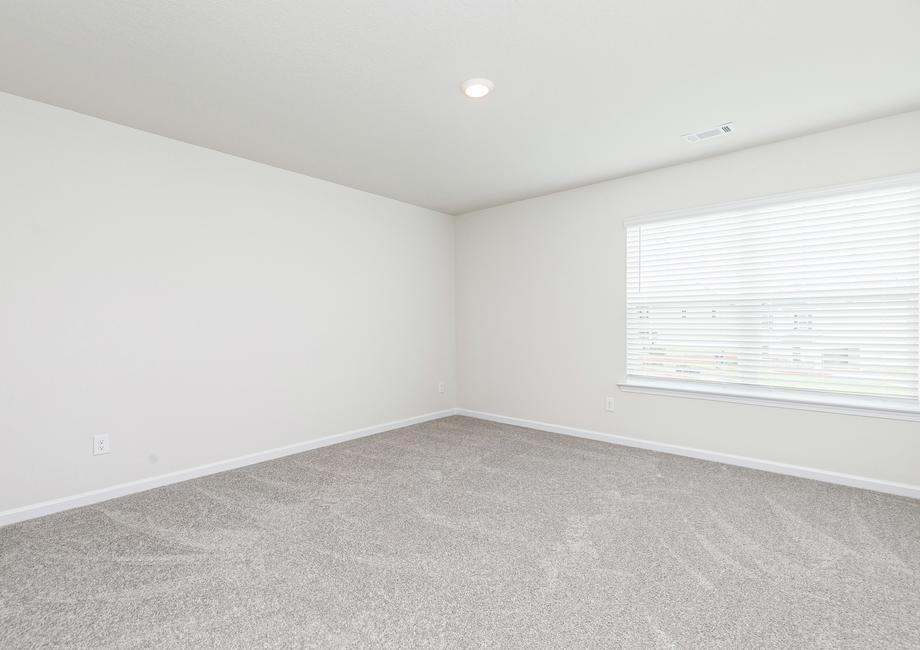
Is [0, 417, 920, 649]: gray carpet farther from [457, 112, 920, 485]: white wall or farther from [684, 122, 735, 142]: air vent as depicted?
[684, 122, 735, 142]: air vent

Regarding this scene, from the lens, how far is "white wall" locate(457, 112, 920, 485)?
9.96 feet

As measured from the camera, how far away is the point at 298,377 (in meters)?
3.98

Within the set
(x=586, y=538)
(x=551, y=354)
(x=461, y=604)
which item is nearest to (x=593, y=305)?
(x=551, y=354)

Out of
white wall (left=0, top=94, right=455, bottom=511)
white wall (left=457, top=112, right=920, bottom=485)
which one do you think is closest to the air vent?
white wall (left=457, top=112, right=920, bottom=485)

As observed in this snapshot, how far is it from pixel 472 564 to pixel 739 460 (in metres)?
2.52

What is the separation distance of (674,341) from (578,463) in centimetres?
134

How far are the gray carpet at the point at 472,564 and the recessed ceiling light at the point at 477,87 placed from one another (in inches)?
94.7

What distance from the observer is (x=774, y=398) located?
336 centimetres

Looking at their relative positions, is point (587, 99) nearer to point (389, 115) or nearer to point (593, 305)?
point (389, 115)

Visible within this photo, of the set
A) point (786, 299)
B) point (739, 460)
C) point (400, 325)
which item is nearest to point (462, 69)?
point (786, 299)

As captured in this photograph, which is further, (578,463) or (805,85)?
(578,463)

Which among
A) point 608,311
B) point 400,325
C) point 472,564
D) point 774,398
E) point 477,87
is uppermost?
point 477,87

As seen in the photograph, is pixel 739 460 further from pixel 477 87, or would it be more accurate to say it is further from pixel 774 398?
pixel 477 87

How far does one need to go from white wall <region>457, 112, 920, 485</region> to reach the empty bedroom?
0.03 m
